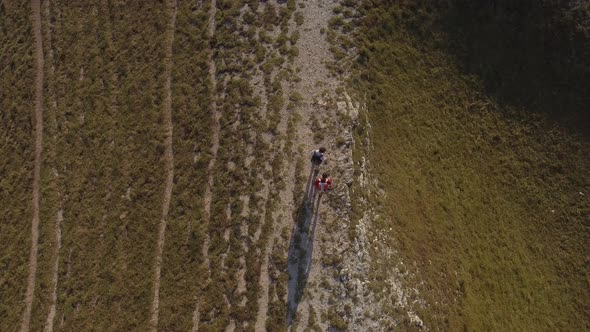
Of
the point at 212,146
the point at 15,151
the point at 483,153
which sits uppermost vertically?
the point at 483,153

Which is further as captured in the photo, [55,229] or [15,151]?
[15,151]

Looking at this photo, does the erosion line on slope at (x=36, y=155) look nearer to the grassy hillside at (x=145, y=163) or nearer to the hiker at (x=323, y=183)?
the grassy hillside at (x=145, y=163)

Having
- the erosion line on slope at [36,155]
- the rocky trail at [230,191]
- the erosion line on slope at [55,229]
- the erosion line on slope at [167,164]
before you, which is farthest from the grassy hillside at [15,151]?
the erosion line on slope at [167,164]

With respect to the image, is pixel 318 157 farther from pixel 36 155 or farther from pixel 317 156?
pixel 36 155

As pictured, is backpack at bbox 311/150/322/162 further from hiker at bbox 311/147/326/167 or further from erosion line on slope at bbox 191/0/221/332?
erosion line on slope at bbox 191/0/221/332

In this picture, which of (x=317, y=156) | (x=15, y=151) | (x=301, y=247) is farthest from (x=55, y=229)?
(x=317, y=156)

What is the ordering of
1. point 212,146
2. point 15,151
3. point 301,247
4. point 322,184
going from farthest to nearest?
1. point 15,151
2. point 212,146
3. point 301,247
4. point 322,184

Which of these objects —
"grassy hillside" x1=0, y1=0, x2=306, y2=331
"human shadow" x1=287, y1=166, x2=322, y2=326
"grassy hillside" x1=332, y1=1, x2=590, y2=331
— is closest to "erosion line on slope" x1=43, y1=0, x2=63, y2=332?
"grassy hillside" x1=0, y1=0, x2=306, y2=331

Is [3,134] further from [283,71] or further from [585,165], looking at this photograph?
[585,165]
